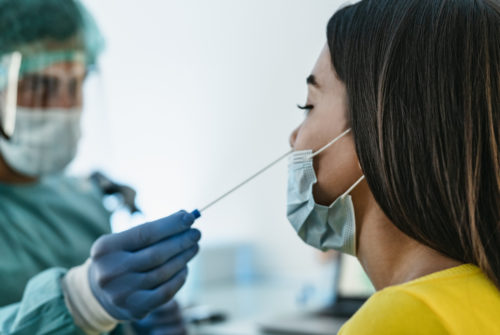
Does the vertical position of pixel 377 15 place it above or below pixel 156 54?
above

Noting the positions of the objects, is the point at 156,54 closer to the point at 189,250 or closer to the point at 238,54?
the point at 238,54

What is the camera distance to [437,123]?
77 cm

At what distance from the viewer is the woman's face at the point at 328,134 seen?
35.1 inches

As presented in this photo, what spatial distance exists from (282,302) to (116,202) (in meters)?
1.02

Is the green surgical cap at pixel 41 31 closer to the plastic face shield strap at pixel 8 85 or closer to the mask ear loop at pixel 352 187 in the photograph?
the plastic face shield strap at pixel 8 85

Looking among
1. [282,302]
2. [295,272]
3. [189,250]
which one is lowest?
[295,272]

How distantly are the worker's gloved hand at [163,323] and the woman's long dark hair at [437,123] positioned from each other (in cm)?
91

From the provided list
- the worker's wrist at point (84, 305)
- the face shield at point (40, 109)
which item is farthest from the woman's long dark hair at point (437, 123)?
the face shield at point (40, 109)

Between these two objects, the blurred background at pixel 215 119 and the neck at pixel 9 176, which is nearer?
the neck at pixel 9 176

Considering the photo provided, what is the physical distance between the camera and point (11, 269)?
4.01ft

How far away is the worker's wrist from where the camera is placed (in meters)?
0.99

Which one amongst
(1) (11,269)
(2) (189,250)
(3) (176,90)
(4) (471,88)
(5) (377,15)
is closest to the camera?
(4) (471,88)

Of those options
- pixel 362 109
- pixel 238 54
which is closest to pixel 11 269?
pixel 362 109

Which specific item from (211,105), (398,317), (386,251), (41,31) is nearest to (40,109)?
(41,31)
